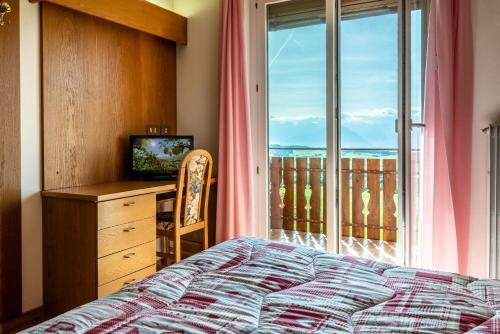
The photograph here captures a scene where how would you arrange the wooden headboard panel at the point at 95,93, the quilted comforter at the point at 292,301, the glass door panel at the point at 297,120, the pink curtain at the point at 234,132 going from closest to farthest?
the quilted comforter at the point at 292,301
the wooden headboard panel at the point at 95,93
the glass door panel at the point at 297,120
the pink curtain at the point at 234,132

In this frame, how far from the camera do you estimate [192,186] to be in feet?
9.62

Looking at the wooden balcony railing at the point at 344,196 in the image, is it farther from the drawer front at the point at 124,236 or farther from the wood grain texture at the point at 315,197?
the drawer front at the point at 124,236

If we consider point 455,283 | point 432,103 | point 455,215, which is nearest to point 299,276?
point 455,283

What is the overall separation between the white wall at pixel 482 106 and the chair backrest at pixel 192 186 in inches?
74.2

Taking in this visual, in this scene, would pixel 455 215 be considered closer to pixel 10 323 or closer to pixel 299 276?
pixel 299 276

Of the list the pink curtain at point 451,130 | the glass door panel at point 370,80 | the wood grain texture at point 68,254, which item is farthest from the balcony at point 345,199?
the wood grain texture at point 68,254

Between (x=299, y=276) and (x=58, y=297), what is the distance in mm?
1872

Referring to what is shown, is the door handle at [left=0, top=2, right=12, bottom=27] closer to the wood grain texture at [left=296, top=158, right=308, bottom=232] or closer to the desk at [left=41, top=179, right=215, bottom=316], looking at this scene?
the desk at [left=41, top=179, right=215, bottom=316]

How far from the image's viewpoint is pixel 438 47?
245 centimetres

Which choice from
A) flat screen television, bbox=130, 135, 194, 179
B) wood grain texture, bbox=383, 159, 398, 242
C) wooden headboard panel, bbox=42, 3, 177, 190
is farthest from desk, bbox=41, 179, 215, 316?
wood grain texture, bbox=383, 159, 398, 242

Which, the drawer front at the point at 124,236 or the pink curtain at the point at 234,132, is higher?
the pink curtain at the point at 234,132

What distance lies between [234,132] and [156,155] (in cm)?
70

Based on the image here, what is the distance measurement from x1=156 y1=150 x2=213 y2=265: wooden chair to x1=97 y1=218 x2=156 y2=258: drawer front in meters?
0.18

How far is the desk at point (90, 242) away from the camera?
91.6 inches
